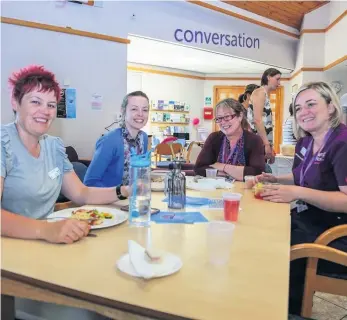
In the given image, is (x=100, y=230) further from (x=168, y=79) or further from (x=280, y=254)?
(x=168, y=79)

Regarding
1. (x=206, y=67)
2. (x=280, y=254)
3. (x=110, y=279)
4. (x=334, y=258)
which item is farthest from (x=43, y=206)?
(x=206, y=67)

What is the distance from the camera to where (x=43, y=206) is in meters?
1.56

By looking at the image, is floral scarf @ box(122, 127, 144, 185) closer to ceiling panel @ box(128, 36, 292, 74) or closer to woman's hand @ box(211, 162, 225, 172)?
woman's hand @ box(211, 162, 225, 172)

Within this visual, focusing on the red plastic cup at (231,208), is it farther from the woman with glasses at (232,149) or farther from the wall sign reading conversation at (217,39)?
the wall sign reading conversation at (217,39)

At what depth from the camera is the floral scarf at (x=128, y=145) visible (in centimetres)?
241

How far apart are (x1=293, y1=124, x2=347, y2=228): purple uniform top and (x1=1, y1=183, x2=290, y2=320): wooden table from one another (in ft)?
2.09

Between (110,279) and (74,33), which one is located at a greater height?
(74,33)

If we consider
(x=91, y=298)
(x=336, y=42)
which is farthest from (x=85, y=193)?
(x=336, y=42)

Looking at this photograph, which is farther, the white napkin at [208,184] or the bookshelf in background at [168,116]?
the bookshelf in background at [168,116]

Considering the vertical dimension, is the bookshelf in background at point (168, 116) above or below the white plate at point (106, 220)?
above

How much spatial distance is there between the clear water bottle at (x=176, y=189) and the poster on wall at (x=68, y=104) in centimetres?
345

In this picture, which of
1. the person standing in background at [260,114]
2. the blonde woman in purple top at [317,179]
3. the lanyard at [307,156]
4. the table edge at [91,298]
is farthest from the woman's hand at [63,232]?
the person standing in background at [260,114]

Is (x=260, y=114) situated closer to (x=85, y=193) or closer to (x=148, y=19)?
(x=148, y=19)

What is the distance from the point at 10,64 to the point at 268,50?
4765 mm
